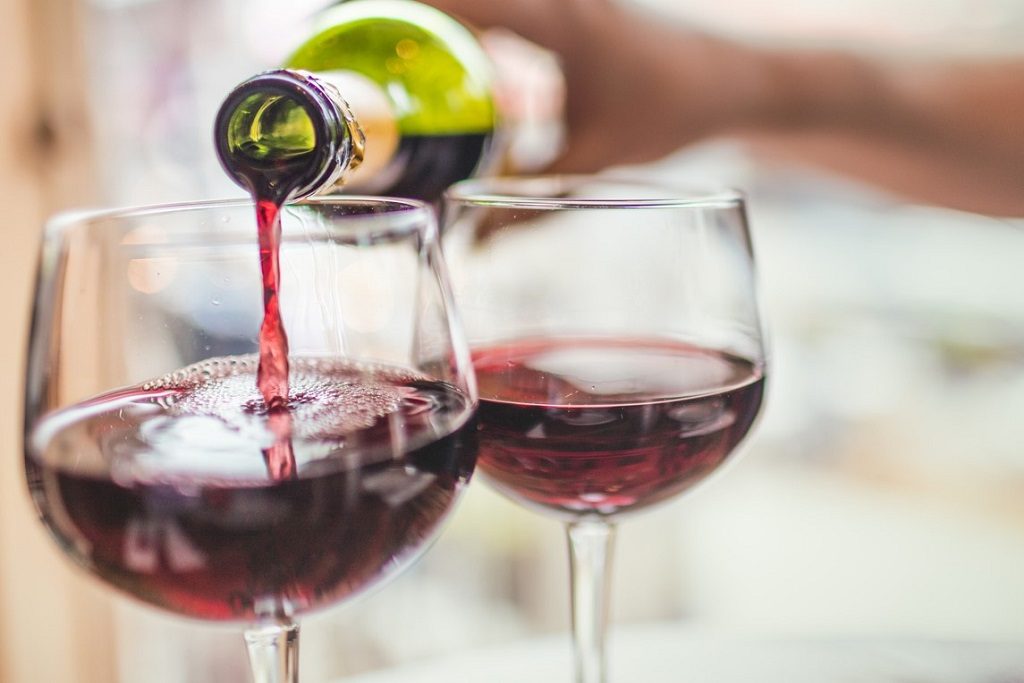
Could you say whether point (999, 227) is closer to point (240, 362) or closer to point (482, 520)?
point (482, 520)

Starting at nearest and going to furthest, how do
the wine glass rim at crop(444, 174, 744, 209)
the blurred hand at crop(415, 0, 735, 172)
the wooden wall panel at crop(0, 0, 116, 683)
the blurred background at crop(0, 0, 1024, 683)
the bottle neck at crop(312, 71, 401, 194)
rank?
the wine glass rim at crop(444, 174, 744, 209) < the bottle neck at crop(312, 71, 401, 194) < the blurred hand at crop(415, 0, 735, 172) < the wooden wall panel at crop(0, 0, 116, 683) < the blurred background at crop(0, 0, 1024, 683)

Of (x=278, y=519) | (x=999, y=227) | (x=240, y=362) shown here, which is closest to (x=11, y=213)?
(x=240, y=362)

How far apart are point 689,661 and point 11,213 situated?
4.12 feet

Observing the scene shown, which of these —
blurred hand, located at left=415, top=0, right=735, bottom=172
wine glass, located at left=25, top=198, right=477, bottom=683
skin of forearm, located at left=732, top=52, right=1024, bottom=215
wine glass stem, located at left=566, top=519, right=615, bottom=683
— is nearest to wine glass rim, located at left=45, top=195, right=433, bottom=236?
wine glass, located at left=25, top=198, right=477, bottom=683

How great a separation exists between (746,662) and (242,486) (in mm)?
520

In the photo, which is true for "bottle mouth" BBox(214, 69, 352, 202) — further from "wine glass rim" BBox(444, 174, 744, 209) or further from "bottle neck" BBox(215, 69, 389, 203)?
"wine glass rim" BBox(444, 174, 744, 209)

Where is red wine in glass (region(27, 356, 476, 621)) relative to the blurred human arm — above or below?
below

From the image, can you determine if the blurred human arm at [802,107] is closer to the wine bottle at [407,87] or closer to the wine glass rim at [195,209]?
the wine bottle at [407,87]

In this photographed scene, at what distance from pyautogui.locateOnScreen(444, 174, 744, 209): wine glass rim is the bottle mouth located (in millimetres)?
120

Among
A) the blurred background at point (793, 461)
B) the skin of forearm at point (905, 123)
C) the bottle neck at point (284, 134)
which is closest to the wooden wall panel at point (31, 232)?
the blurred background at point (793, 461)

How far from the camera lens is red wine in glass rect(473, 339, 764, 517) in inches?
22.7

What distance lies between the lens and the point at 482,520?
2236 mm

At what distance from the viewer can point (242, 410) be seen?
1.61ft

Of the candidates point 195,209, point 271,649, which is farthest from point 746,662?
point 195,209
